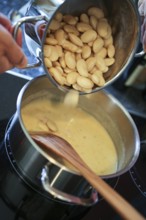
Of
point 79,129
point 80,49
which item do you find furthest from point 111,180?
point 80,49

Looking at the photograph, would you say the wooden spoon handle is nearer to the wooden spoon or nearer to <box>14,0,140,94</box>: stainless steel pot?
the wooden spoon

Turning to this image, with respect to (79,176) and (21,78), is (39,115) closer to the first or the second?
(21,78)

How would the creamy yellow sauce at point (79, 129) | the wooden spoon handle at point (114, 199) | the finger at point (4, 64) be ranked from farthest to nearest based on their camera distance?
1. the creamy yellow sauce at point (79, 129)
2. the finger at point (4, 64)
3. the wooden spoon handle at point (114, 199)

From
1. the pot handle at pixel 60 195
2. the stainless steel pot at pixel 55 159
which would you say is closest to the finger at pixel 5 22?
the stainless steel pot at pixel 55 159

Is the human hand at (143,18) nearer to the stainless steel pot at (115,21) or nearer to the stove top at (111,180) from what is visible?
the stainless steel pot at (115,21)

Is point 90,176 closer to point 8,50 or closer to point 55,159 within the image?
point 55,159

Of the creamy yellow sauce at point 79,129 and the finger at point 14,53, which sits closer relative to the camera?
the finger at point 14,53
